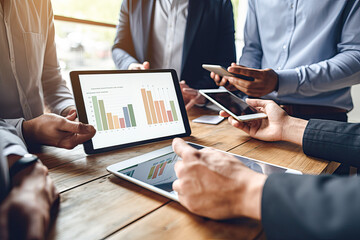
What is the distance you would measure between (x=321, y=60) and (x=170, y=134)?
1.11m

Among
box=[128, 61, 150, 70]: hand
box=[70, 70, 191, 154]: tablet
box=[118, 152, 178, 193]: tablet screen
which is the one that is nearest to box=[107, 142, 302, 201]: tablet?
box=[118, 152, 178, 193]: tablet screen

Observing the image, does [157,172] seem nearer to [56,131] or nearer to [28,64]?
[56,131]

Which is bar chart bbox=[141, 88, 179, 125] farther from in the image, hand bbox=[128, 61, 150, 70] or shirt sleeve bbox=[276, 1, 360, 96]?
Answer: shirt sleeve bbox=[276, 1, 360, 96]

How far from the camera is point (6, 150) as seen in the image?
21.5 inches

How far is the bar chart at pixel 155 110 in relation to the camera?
0.93 meters

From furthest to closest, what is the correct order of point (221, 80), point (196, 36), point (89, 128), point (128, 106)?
point (196, 36)
point (221, 80)
point (128, 106)
point (89, 128)

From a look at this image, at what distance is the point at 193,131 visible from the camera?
108cm

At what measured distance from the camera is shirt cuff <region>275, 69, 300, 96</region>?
4.15 feet

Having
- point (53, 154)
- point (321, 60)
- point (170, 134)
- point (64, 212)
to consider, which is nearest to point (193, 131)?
point (170, 134)

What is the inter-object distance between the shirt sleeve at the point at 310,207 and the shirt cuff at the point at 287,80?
92 cm

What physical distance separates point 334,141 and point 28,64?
1.29 m

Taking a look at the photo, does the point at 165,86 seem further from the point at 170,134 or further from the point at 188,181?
the point at 188,181

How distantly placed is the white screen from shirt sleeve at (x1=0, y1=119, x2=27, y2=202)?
0.23 m

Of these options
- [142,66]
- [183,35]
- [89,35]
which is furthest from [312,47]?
[89,35]
